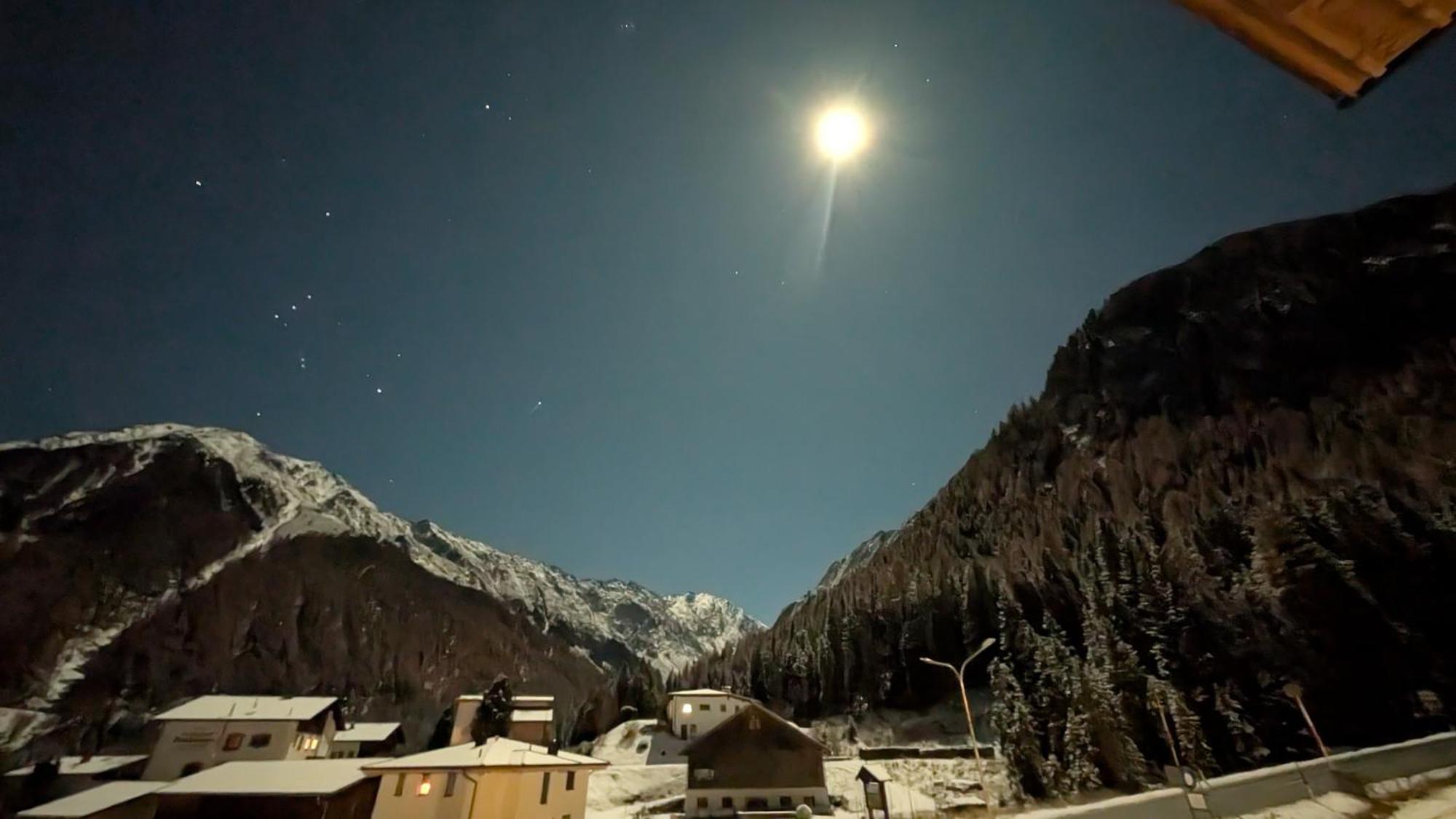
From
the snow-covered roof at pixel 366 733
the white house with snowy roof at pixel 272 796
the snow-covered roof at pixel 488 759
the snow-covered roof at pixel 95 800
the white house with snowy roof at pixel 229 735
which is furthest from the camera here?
the snow-covered roof at pixel 366 733

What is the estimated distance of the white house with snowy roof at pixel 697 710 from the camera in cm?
7369

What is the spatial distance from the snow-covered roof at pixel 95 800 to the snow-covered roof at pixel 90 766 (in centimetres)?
1085

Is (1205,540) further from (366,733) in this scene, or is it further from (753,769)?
(366,733)

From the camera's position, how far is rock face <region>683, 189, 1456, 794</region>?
50594 mm

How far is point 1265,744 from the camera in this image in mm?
47719

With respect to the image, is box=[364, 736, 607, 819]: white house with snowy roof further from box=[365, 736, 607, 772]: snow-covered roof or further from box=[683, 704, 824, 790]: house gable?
box=[683, 704, 824, 790]: house gable

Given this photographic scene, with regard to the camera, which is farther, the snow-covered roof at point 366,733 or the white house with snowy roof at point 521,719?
the white house with snowy roof at point 521,719

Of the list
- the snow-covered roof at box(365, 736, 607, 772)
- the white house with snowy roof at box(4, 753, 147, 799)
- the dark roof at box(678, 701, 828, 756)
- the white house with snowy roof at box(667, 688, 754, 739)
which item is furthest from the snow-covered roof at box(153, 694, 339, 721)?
Answer: the white house with snowy roof at box(667, 688, 754, 739)

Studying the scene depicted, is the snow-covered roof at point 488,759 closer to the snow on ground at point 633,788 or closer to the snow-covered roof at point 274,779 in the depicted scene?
the snow-covered roof at point 274,779

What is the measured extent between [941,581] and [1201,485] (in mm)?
41027

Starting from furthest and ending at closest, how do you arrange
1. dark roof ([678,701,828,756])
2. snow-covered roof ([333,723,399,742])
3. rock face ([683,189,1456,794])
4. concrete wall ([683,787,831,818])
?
snow-covered roof ([333,723,399,742]) < rock face ([683,189,1456,794]) < dark roof ([678,701,828,756]) < concrete wall ([683,787,831,818])

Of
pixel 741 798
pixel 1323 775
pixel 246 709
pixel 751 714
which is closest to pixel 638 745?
pixel 751 714

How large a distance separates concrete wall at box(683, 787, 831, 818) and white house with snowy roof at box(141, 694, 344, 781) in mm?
36556

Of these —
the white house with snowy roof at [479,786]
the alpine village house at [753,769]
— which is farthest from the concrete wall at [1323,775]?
the alpine village house at [753,769]
